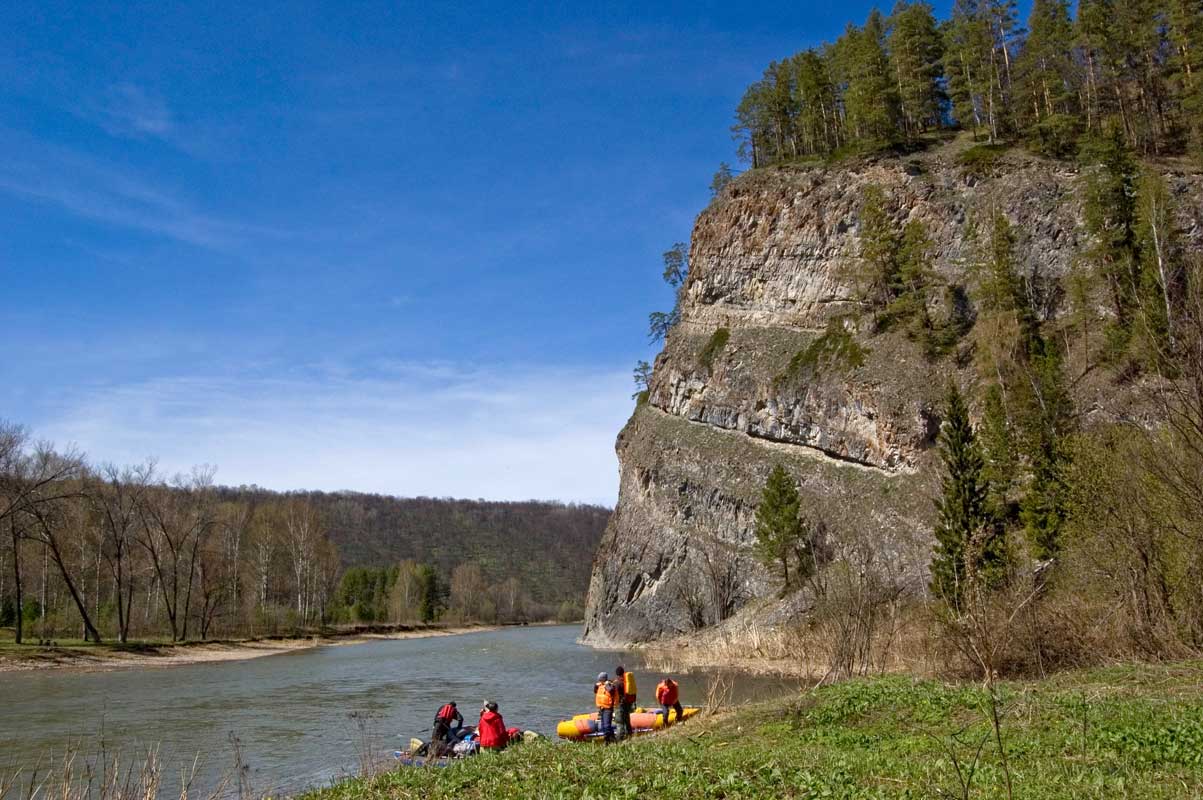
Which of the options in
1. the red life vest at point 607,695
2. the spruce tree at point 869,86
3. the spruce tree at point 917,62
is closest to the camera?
the red life vest at point 607,695

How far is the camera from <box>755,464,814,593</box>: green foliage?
49.2 meters

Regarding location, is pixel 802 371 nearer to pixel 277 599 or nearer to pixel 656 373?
pixel 656 373

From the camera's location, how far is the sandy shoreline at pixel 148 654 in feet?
152

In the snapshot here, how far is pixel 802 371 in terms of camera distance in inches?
2308

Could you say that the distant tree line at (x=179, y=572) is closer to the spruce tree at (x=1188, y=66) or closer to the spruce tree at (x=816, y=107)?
the spruce tree at (x=816, y=107)

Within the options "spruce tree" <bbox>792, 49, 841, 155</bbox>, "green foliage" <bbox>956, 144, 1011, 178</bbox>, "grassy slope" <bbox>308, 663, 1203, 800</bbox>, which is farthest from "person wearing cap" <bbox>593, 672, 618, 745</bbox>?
"spruce tree" <bbox>792, 49, 841, 155</bbox>

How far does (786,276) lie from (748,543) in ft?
71.6

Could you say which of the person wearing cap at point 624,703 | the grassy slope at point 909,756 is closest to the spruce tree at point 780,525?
the person wearing cap at point 624,703

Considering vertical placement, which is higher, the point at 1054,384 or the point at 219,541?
the point at 1054,384

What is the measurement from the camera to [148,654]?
55.3 m

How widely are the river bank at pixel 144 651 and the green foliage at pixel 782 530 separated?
39.5m

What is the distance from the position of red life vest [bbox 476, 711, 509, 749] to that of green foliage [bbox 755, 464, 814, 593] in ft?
107

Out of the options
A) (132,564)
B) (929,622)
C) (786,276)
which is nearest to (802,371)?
(786,276)

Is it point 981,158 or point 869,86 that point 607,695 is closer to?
point 981,158
